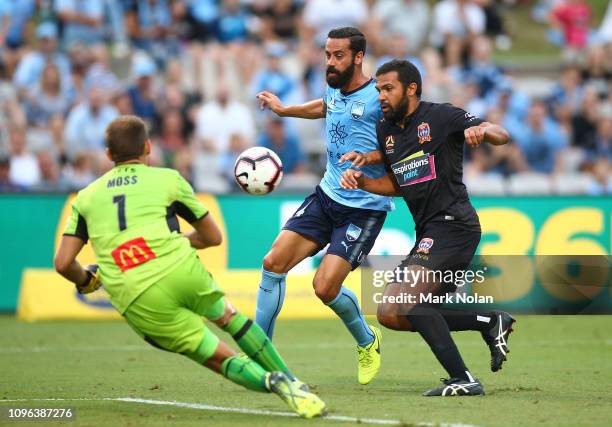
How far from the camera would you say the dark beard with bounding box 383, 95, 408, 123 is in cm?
841

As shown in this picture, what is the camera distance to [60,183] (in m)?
17.0

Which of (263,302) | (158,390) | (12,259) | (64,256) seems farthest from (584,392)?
(12,259)

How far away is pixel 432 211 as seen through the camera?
8359 millimetres

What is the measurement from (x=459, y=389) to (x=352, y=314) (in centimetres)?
147

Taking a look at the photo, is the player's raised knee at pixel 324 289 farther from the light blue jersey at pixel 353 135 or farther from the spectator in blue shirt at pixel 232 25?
the spectator in blue shirt at pixel 232 25

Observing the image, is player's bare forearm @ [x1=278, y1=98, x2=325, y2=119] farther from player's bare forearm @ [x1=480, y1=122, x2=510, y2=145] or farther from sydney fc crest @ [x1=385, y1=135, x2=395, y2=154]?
player's bare forearm @ [x1=480, y1=122, x2=510, y2=145]

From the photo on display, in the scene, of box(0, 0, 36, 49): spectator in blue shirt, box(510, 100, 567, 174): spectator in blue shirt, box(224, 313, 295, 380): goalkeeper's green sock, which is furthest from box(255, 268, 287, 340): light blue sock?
box(0, 0, 36, 49): spectator in blue shirt

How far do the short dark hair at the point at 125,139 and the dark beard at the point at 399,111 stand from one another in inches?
83.8

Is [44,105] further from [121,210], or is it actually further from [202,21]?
[121,210]

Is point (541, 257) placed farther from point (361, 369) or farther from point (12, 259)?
point (12, 259)

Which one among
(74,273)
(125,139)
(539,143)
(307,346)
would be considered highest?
(125,139)

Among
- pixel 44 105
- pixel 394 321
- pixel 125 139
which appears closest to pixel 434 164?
pixel 394 321

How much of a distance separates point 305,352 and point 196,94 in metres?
8.74

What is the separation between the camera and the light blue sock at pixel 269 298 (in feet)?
30.0
